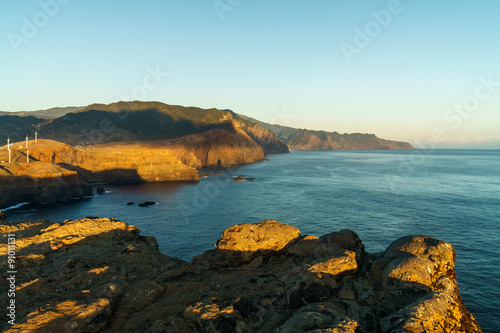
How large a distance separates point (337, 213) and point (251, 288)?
5088cm

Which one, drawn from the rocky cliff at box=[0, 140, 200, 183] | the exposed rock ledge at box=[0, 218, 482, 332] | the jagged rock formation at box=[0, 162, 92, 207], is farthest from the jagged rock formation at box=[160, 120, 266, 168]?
the exposed rock ledge at box=[0, 218, 482, 332]

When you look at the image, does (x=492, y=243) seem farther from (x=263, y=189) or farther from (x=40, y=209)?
(x=40, y=209)

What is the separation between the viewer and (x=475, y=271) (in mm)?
33812

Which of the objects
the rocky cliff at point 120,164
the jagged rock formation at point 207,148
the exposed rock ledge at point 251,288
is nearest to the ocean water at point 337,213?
the rocky cliff at point 120,164

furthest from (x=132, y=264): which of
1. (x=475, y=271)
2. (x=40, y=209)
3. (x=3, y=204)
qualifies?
(x=3, y=204)

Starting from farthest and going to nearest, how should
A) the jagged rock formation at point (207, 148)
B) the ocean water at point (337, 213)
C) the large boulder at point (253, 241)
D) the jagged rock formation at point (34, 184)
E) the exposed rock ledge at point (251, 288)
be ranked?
the jagged rock formation at point (207, 148)
the jagged rock formation at point (34, 184)
the ocean water at point (337, 213)
the large boulder at point (253, 241)
the exposed rock ledge at point (251, 288)

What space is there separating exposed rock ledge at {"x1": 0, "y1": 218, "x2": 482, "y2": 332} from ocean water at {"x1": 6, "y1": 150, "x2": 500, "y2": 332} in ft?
63.3

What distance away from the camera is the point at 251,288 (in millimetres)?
14562

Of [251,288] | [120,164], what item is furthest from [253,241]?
[120,164]

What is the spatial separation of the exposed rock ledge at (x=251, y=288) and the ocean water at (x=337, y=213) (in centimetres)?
1930

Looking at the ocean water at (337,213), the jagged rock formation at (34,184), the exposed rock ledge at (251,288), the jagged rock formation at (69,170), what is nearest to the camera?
the exposed rock ledge at (251,288)

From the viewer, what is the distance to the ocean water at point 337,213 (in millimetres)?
37688

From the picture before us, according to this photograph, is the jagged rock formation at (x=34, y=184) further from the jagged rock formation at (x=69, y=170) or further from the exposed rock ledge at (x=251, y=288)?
the exposed rock ledge at (x=251, y=288)

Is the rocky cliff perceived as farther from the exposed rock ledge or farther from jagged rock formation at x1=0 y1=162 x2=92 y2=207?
the exposed rock ledge
